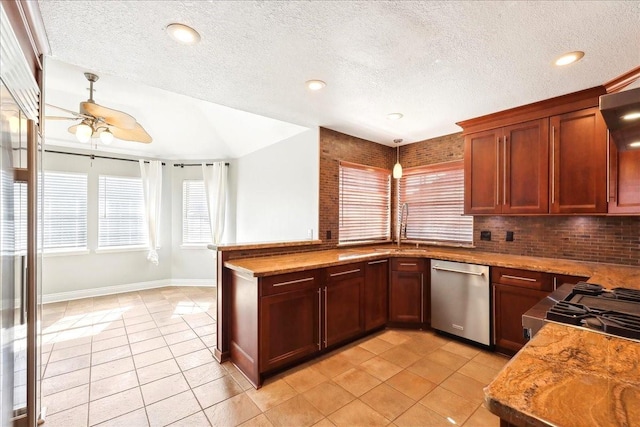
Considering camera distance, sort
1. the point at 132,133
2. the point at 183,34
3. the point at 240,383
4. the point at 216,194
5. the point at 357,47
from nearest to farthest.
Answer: the point at 183,34 < the point at 357,47 < the point at 240,383 < the point at 132,133 < the point at 216,194

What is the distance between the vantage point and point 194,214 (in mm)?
5617

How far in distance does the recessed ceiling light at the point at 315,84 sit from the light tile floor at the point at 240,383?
255 cm

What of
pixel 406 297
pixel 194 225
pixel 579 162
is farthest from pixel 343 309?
pixel 194 225

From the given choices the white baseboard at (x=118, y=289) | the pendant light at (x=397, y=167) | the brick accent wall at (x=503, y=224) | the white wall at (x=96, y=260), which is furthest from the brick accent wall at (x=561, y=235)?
the white wall at (x=96, y=260)

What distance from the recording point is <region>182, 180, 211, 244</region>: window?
18.4 feet

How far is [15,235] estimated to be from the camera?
4.12 ft

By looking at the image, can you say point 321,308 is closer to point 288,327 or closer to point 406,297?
point 288,327

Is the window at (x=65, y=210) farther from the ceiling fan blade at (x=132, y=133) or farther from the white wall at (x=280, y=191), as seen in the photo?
the white wall at (x=280, y=191)

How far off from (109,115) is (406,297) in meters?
3.78

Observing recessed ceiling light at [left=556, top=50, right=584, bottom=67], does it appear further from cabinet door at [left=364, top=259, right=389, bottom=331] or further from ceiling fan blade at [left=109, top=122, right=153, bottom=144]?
ceiling fan blade at [left=109, top=122, right=153, bottom=144]

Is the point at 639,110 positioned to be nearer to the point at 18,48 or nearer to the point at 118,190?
the point at 18,48

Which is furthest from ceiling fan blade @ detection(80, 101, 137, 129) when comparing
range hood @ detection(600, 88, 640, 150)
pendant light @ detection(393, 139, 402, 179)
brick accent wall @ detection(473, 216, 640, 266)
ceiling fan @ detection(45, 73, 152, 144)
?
brick accent wall @ detection(473, 216, 640, 266)

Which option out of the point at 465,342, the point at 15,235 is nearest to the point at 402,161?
the point at 465,342

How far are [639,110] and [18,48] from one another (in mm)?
2848
